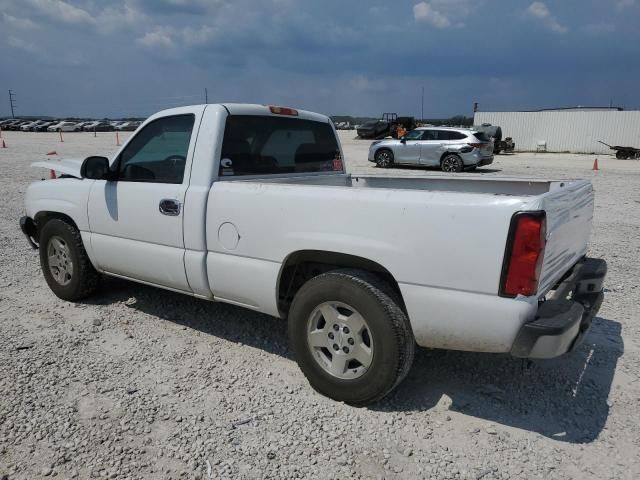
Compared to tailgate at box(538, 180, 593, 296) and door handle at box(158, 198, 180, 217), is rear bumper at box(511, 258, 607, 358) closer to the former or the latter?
tailgate at box(538, 180, 593, 296)

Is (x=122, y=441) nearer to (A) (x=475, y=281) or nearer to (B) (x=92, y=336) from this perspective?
(B) (x=92, y=336)

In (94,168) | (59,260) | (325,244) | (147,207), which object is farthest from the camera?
(59,260)

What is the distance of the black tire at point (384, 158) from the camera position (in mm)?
19891

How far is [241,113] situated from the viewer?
391 cm

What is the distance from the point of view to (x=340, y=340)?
3.11 m

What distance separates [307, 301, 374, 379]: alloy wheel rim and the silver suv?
16.2m

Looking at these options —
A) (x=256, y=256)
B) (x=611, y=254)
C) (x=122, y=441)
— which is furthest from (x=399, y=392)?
(x=611, y=254)

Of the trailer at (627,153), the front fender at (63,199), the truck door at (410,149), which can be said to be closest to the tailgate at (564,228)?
the front fender at (63,199)

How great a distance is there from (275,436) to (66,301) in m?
3.06

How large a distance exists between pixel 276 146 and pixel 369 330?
1948mm

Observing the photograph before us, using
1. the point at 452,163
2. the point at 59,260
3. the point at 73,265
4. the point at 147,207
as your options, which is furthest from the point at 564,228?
the point at 452,163

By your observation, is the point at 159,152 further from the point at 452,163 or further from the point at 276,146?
the point at 452,163

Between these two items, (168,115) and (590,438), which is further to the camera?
(168,115)

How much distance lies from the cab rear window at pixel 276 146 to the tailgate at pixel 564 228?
2.15m
